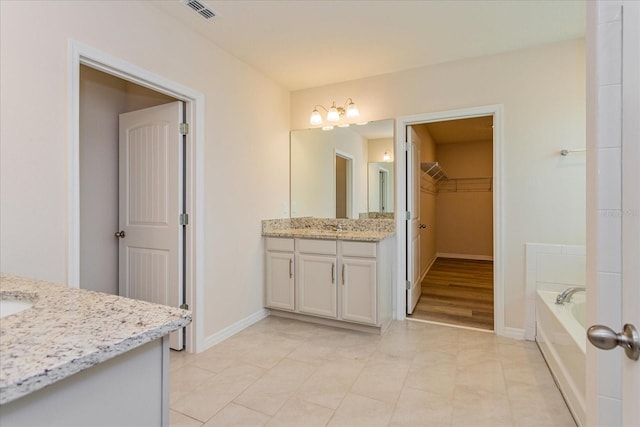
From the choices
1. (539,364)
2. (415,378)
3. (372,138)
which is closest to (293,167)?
(372,138)

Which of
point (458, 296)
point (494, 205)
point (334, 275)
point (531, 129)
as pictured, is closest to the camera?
point (531, 129)

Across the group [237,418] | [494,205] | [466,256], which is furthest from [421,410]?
[466,256]

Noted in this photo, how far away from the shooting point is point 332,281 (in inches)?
116

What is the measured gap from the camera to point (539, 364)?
7.46 ft

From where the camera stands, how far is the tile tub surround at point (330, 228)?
2941mm

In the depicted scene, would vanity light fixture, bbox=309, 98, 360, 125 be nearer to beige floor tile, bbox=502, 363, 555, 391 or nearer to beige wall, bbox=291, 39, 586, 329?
beige wall, bbox=291, 39, 586, 329

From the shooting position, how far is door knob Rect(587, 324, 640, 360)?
0.61 meters

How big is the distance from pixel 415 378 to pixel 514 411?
56 cm

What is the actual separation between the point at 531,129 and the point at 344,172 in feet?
5.74

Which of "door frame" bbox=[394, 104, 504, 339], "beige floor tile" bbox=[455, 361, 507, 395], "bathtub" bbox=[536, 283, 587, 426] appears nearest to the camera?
"bathtub" bbox=[536, 283, 587, 426]

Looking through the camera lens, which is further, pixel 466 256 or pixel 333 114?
pixel 466 256

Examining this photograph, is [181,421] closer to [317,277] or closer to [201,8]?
[317,277]

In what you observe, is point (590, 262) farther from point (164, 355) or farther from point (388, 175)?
point (388, 175)

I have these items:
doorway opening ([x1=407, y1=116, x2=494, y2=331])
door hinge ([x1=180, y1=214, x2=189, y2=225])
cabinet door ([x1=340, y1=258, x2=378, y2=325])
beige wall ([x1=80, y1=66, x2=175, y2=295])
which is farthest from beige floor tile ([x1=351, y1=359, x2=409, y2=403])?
doorway opening ([x1=407, y1=116, x2=494, y2=331])
